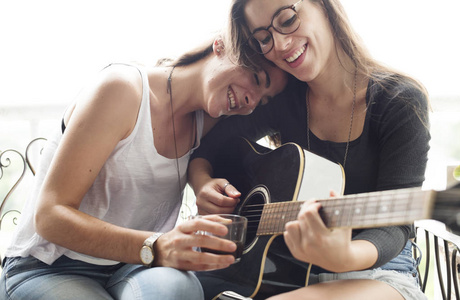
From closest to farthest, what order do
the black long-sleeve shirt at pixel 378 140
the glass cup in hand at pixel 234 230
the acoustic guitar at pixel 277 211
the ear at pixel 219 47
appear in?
the acoustic guitar at pixel 277 211, the glass cup in hand at pixel 234 230, the black long-sleeve shirt at pixel 378 140, the ear at pixel 219 47

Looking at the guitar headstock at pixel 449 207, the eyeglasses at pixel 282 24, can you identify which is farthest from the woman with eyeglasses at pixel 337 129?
the guitar headstock at pixel 449 207

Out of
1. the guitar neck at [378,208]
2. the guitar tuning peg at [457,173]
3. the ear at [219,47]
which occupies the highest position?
the ear at [219,47]

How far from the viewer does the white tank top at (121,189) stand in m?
1.37

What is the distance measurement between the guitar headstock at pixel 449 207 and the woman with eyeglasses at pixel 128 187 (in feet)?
1.62

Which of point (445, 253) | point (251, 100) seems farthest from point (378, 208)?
point (445, 253)

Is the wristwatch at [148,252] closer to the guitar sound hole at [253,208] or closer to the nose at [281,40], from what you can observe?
the guitar sound hole at [253,208]

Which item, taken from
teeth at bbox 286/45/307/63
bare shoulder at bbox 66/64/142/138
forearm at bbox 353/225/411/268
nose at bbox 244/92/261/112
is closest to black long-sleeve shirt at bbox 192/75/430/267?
forearm at bbox 353/225/411/268

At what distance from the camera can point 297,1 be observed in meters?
1.35

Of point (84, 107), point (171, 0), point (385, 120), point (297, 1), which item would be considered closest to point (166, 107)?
point (84, 107)

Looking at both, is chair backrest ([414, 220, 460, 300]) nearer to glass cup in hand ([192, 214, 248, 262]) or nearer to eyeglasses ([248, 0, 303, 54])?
glass cup in hand ([192, 214, 248, 262])

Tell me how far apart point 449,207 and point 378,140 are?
588 millimetres

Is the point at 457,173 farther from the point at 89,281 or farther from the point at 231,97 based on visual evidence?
the point at 89,281

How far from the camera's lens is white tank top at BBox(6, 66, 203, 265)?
137cm

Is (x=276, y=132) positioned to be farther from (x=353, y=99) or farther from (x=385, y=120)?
(x=385, y=120)
